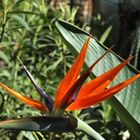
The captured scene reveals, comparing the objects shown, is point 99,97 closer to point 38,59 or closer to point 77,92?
point 77,92

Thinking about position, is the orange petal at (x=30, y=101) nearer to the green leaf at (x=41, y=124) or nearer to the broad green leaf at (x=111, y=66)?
the green leaf at (x=41, y=124)

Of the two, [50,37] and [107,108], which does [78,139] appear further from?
[50,37]

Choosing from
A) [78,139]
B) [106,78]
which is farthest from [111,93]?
[78,139]

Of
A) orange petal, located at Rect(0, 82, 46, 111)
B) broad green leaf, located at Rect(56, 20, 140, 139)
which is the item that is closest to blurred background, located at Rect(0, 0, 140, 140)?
broad green leaf, located at Rect(56, 20, 140, 139)

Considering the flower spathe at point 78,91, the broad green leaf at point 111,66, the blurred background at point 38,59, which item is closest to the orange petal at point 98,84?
the flower spathe at point 78,91

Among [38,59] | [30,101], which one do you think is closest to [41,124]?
[30,101]
